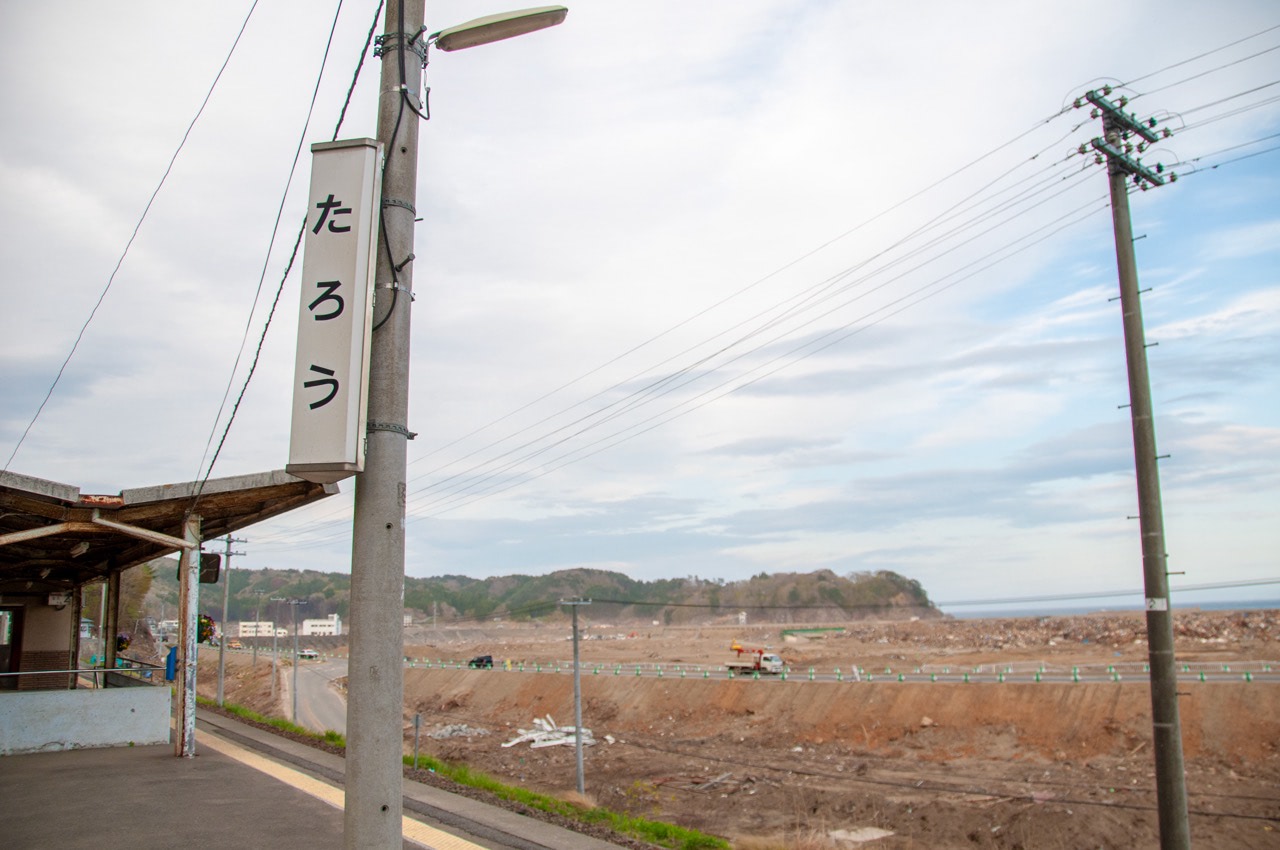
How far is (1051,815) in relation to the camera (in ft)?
78.3

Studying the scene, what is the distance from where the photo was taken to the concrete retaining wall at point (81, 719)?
14.9 meters

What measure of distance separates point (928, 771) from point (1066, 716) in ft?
21.1

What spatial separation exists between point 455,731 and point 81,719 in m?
32.7

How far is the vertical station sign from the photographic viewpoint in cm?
450

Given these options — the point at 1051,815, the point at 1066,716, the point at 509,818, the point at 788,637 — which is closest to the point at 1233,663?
the point at 1066,716

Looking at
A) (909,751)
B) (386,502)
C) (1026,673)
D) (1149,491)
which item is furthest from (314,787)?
(1026,673)

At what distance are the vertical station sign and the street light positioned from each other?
10 cm

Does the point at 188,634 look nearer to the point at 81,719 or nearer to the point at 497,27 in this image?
the point at 81,719

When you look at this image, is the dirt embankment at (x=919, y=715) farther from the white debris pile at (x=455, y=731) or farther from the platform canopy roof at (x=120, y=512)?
the platform canopy roof at (x=120, y=512)

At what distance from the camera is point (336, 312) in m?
4.71

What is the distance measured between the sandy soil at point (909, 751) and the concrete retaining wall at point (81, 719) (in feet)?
52.0

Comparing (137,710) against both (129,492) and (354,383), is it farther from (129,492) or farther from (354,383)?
(354,383)

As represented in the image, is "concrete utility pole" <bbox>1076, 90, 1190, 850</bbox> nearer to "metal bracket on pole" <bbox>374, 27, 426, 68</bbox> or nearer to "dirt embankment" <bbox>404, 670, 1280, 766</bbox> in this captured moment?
"metal bracket on pole" <bbox>374, 27, 426, 68</bbox>

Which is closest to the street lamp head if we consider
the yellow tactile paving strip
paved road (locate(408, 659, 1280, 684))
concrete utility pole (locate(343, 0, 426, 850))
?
concrete utility pole (locate(343, 0, 426, 850))
